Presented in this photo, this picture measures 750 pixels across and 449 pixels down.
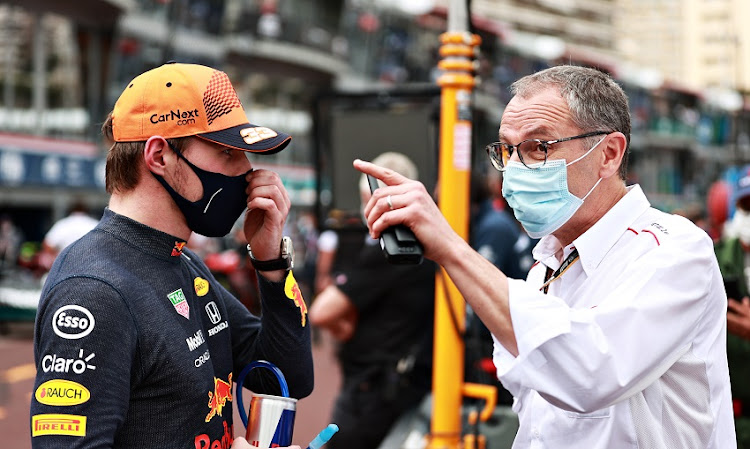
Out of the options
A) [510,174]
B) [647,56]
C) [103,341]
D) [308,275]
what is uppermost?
[647,56]

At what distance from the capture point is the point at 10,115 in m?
23.3

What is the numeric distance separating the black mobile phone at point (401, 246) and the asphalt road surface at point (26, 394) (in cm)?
354

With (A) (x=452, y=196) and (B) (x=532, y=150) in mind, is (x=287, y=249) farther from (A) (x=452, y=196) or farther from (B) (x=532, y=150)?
(A) (x=452, y=196)

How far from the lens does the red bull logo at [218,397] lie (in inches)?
80.4

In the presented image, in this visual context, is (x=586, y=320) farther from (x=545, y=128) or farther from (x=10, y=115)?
(x=10, y=115)

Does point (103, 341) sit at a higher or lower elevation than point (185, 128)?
lower

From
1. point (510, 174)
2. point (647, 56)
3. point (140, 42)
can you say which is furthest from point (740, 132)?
point (510, 174)

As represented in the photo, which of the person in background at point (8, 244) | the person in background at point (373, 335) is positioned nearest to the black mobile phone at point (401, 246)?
the person in background at point (373, 335)

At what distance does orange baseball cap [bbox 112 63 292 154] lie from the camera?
6.75 ft

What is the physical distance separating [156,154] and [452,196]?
6.96ft

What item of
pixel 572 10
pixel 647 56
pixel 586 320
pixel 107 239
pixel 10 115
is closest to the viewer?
pixel 586 320

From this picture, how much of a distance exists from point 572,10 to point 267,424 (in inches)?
3319

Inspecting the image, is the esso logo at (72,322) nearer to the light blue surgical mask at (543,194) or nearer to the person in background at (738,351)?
the light blue surgical mask at (543,194)

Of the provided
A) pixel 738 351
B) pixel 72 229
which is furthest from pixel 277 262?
pixel 72 229
